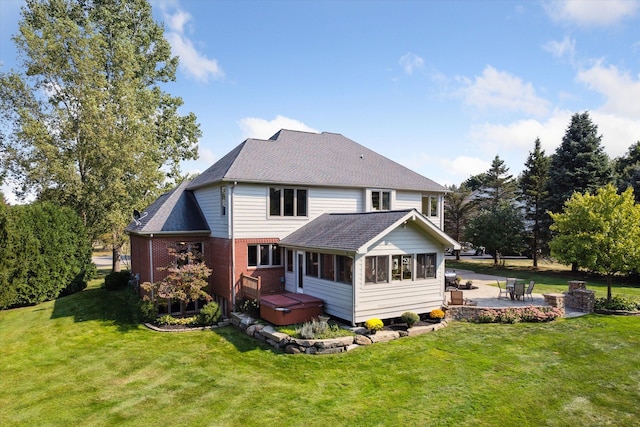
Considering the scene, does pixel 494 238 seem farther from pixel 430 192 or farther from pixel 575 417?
pixel 575 417

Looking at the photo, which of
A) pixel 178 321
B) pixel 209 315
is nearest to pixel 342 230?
pixel 209 315

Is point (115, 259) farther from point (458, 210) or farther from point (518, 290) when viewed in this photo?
point (458, 210)

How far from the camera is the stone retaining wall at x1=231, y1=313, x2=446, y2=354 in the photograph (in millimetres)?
12516

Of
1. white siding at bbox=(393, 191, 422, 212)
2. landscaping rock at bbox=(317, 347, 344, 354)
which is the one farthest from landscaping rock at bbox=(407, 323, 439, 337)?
white siding at bbox=(393, 191, 422, 212)

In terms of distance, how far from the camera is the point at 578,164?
103ft

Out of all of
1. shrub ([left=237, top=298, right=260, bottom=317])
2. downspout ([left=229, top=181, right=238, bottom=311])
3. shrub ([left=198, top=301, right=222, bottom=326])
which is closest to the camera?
shrub ([left=198, top=301, right=222, bottom=326])

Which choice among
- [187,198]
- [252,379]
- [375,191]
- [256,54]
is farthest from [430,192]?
[252,379]

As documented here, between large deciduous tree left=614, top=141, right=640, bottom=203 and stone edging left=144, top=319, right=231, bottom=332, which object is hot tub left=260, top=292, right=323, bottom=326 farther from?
large deciduous tree left=614, top=141, right=640, bottom=203

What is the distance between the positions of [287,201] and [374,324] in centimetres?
758

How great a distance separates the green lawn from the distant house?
228 cm

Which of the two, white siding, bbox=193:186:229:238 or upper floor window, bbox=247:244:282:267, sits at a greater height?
white siding, bbox=193:186:229:238

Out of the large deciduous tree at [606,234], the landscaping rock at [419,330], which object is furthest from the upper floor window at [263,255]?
the large deciduous tree at [606,234]

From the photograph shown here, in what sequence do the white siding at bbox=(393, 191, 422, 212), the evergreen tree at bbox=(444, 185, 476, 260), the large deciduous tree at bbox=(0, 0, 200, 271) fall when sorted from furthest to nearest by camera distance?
the evergreen tree at bbox=(444, 185, 476, 260)
the large deciduous tree at bbox=(0, 0, 200, 271)
the white siding at bbox=(393, 191, 422, 212)

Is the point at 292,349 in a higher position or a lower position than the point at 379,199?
lower
